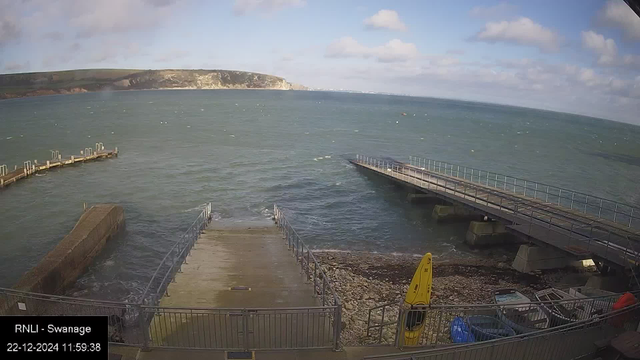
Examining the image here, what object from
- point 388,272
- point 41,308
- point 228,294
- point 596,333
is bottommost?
point 388,272

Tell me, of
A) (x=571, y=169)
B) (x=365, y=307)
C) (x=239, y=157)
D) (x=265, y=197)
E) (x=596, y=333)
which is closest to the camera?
(x=596, y=333)

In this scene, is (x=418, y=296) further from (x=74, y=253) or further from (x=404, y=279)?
(x=74, y=253)

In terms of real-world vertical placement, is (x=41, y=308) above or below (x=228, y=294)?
below

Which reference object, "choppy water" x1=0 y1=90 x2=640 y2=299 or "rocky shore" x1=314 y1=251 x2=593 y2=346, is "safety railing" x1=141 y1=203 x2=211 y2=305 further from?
"rocky shore" x1=314 y1=251 x2=593 y2=346

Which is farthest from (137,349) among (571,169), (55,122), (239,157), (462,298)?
(55,122)

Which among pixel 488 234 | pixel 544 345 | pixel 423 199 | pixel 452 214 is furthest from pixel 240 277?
pixel 423 199

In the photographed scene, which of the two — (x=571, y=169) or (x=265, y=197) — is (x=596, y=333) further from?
(x=571, y=169)

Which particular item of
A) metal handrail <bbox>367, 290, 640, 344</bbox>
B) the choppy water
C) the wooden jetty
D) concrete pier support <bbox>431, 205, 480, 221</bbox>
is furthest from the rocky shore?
the wooden jetty
